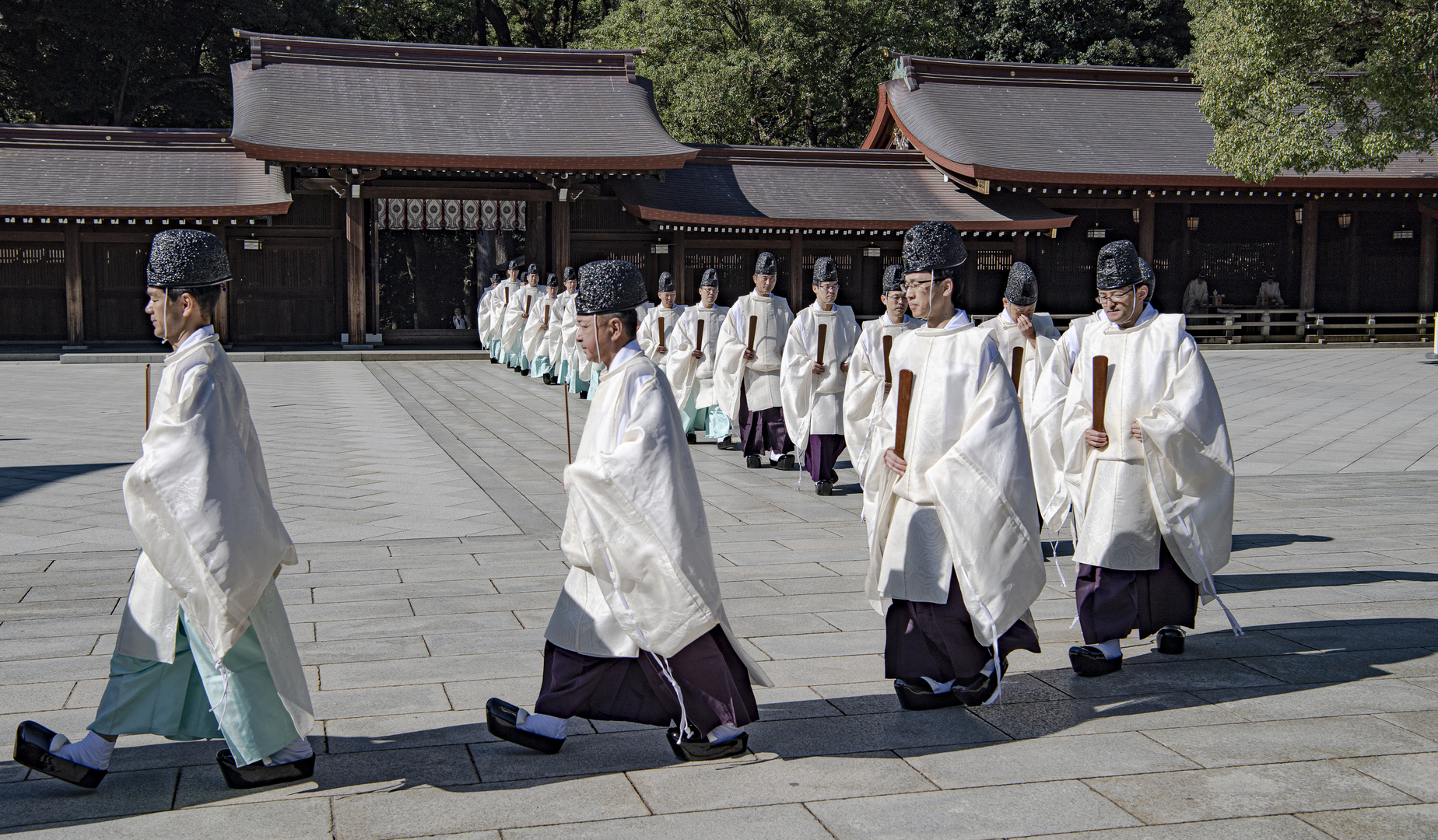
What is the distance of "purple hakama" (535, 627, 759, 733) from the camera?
11.4 feet

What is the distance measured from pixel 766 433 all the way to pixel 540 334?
7.51 m

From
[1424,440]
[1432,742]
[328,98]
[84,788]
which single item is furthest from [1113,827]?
[328,98]

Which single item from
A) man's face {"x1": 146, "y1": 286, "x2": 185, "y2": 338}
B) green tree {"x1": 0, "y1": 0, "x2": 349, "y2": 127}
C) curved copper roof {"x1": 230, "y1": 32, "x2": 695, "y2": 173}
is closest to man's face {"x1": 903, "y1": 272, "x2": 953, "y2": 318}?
man's face {"x1": 146, "y1": 286, "x2": 185, "y2": 338}

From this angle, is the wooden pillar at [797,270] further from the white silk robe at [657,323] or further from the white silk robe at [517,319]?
the white silk robe at [657,323]

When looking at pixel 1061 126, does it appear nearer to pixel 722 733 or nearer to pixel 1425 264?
pixel 1425 264

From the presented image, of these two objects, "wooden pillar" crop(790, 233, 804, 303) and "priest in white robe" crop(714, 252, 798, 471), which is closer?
"priest in white robe" crop(714, 252, 798, 471)

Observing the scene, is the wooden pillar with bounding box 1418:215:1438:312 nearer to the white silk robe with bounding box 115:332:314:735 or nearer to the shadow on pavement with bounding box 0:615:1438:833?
the shadow on pavement with bounding box 0:615:1438:833

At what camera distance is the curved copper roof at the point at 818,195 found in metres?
20.7

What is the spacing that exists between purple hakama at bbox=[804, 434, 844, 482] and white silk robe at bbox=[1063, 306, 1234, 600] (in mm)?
3888

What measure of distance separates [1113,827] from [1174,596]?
69.0 inches

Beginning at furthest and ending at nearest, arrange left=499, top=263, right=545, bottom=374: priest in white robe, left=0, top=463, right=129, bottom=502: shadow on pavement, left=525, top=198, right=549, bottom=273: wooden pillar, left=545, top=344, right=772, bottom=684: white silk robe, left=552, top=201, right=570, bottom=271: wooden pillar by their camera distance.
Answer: left=525, top=198, right=549, bottom=273: wooden pillar
left=552, top=201, right=570, bottom=271: wooden pillar
left=499, top=263, right=545, bottom=374: priest in white robe
left=0, top=463, right=129, bottom=502: shadow on pavement
left=545, top=344, right=772, bottom=684: white silk robe

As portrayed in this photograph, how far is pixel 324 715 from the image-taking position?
382cm

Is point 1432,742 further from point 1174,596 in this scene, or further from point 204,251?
point 204,251

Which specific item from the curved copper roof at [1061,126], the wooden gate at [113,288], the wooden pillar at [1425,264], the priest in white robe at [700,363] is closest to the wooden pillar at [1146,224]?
the curved copper roof at [1061,126]
